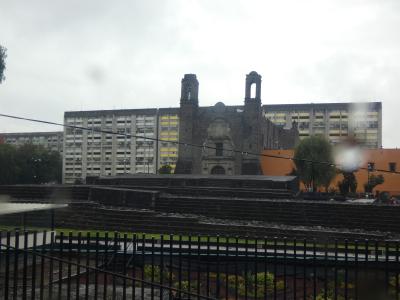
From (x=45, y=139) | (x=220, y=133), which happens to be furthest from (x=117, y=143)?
(x=220, y=133)

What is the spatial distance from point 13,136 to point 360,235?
11547 cm

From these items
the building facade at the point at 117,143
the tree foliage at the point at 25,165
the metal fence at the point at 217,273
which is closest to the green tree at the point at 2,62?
the metal fence at the point at 217,273

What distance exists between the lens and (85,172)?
310 feet

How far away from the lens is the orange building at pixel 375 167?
133 ft

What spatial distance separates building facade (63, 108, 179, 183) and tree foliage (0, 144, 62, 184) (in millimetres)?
28166

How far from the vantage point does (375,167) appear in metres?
43.3

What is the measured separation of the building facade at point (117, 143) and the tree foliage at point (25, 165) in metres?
28.2

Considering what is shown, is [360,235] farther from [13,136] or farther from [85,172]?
[13,136]

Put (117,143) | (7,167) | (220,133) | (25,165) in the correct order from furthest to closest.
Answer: (117,143), (25,165), (7,167), (220,133)

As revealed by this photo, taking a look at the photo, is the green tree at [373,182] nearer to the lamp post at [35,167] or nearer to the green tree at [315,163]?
the green tree at [315,163]

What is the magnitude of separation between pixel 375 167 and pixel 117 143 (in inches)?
2436

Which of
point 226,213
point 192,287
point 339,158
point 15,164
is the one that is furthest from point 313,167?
point 15,164

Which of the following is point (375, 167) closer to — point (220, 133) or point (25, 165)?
point (220, 133)

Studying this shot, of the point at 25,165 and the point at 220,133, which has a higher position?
the point at 220,133
